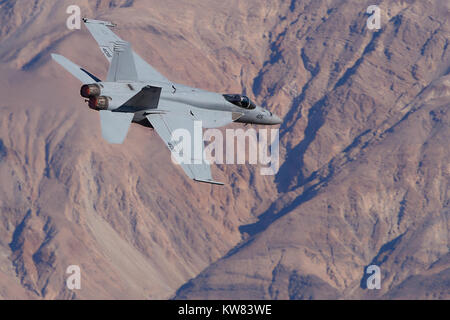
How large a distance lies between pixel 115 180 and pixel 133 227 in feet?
28.9

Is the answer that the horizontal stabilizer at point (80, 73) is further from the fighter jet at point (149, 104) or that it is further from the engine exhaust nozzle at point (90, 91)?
the engine exhaust nozzle at point (90, 91)

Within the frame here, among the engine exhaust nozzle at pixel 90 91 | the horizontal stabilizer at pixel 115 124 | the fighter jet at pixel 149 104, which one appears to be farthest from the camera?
the engine exhaust nozzle at pixel 90 91

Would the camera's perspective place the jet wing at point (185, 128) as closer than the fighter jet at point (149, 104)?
Yes

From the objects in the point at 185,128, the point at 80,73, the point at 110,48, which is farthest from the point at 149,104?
the point at 110,48

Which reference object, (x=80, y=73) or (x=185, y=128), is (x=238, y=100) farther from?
(x=80, y=73)

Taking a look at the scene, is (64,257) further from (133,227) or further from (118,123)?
(118,123)

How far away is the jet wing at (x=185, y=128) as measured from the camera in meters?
60.6

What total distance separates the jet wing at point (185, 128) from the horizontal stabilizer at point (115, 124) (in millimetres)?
2554

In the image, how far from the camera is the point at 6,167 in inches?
7726

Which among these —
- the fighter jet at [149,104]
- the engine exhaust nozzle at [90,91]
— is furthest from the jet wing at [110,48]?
the engine exhaust nozzle at [90,91]

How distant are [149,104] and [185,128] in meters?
3.02

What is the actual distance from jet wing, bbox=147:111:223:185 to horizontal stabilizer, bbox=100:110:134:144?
2.55m
